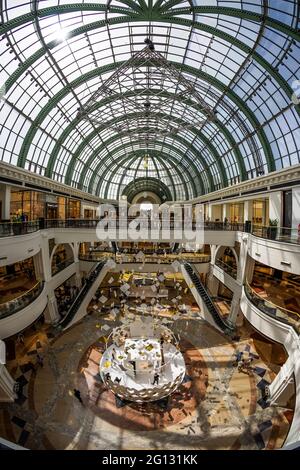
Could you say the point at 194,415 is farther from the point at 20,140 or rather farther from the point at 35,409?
the point at 20,140

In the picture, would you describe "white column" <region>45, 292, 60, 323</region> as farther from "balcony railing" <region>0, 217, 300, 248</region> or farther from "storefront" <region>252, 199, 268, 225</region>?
"storefront" <region>252, 199, 268, 225</region>

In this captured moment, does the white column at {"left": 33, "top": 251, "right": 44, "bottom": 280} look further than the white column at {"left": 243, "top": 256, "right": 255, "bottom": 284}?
No

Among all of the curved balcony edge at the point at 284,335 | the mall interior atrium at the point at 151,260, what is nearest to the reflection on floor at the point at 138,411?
the mall interior atrium at the point at 151,260

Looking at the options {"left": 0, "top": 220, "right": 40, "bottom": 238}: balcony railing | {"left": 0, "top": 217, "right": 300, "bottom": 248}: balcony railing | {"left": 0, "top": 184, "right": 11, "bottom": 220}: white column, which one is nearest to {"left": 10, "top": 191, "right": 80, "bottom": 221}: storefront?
{"left": 0, "top": 184, "right": 11, "bottom": 220}: white column

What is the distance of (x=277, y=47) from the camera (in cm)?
1741

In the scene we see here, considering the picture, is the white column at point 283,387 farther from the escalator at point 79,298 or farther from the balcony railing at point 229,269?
the escalator at point 79,298

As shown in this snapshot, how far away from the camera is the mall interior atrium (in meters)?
12.2

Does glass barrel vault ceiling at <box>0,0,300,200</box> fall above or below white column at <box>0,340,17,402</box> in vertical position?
above

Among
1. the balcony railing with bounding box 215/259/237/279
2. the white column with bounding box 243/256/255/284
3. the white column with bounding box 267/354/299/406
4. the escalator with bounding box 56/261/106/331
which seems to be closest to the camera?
the white column with bounding box 267/354/299/406

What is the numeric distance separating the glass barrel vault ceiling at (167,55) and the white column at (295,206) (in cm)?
316

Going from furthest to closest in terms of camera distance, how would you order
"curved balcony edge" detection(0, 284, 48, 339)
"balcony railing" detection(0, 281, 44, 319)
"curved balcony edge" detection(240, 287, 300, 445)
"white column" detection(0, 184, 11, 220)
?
"white column" detection(0, 184, 11, 220) < "balcony railing" detection(0, 281, 44, 319) < "curved balcony edge" detection(0, 284, 48, 339) < "curved balcony edge" detection(240, 287, 300, 445)

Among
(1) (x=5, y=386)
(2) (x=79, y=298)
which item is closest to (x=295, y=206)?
(2) (x=79, y=298)

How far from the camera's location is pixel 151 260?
27.7m

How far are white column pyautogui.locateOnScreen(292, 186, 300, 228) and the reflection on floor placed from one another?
10.2 m
